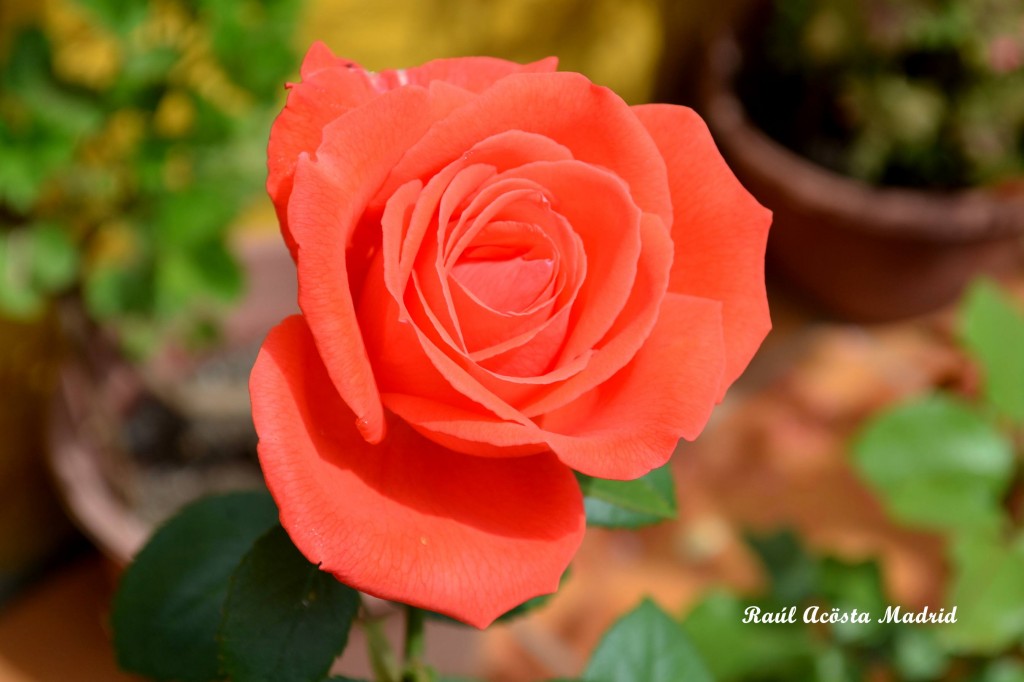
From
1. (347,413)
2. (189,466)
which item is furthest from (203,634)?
(189,466)

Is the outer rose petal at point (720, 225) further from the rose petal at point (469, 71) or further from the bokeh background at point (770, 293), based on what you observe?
the bokeh background at point (770, 293)

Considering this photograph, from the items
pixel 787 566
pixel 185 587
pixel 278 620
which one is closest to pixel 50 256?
pixel 185 587

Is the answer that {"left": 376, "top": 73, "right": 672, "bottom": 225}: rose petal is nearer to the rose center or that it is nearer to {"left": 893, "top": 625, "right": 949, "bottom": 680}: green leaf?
the rose center

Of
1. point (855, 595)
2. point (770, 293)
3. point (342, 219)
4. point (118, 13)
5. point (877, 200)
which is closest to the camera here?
point (342, 219)

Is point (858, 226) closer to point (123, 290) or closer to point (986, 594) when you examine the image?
point (986, 594)

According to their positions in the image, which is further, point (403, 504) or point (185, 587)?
point (185, 587)

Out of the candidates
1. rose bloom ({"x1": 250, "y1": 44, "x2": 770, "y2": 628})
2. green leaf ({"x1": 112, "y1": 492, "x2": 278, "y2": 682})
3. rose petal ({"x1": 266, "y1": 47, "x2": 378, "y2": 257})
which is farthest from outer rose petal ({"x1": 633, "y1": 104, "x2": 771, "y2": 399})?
green leaf ({"x1": 112, "y1": 492, "x2": 278, "y2": 682})
